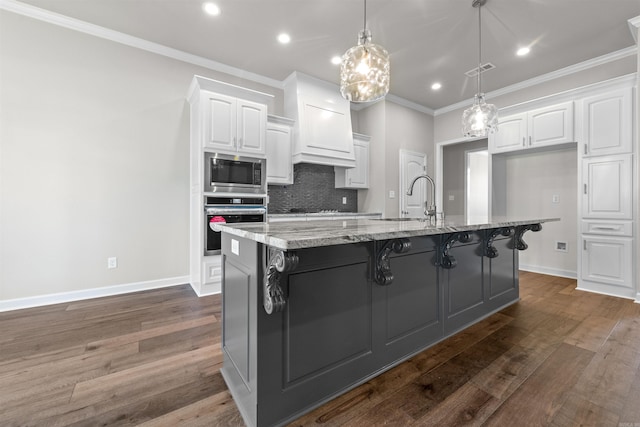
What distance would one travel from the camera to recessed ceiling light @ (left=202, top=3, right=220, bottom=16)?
9.12ft

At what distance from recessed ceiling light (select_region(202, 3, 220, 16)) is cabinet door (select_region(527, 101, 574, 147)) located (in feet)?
14.1

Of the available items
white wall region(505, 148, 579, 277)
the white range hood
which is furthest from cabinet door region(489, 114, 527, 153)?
the white range hood

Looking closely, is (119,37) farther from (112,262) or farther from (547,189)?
(547,189)

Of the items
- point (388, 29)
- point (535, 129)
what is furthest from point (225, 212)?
point (535, 129)

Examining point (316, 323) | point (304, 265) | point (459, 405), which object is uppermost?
point (304, 265)

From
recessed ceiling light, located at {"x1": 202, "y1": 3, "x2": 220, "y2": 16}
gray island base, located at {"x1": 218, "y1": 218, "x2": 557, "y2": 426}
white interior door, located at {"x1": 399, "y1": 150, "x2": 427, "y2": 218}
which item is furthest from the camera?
white interior door, located at {"x1": 399, "y1": 150, "x2": 427, "y2": 218}

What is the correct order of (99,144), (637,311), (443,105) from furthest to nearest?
(443,105) < (99,144) < (637,311)

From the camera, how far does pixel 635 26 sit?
2.96m

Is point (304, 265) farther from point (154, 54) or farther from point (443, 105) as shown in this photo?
point (443, 105)

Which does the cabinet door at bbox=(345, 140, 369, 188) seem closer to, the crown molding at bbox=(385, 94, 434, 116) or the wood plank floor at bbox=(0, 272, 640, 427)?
the crown molding at bbox=(385, 94, 434, 116)

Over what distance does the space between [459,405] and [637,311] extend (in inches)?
108

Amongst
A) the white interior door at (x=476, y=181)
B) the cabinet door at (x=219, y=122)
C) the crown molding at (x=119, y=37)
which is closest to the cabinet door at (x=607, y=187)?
the white interior door at (x=476, y=181)

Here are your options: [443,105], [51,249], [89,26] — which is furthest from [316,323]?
[443,105]

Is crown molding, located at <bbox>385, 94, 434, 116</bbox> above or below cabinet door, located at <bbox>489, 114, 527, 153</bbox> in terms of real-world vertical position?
above
